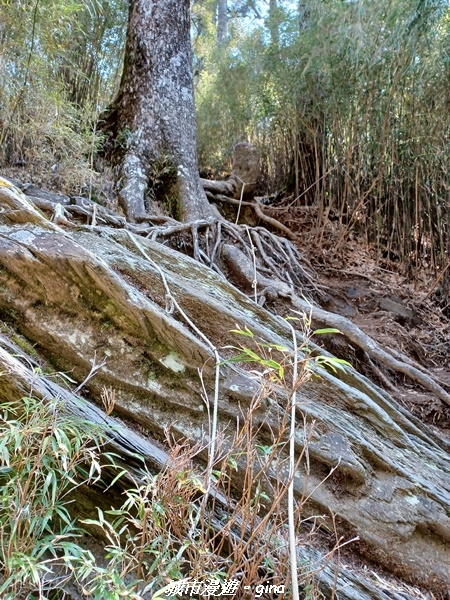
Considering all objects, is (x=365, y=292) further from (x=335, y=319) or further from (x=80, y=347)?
(x=80, y=347)

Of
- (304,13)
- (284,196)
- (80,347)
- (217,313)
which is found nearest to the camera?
(80,347)

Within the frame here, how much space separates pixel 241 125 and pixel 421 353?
4128 millimetres

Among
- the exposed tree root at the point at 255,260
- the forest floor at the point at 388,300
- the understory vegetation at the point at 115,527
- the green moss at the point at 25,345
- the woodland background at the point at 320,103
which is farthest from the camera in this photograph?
the woodland background at the point at 320,103

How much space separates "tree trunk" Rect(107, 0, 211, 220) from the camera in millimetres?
3883

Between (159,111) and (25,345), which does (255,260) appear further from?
(25,345)

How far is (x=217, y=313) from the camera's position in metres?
1.97

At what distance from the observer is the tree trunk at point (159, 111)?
3883 millimetres

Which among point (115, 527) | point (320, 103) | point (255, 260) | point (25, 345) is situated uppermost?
point (320, 103)

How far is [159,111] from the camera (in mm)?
4031

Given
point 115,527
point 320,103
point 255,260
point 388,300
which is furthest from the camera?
point 320,103

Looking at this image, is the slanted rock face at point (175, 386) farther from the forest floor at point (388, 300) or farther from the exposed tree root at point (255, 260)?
the forest floor at point (388, 300)

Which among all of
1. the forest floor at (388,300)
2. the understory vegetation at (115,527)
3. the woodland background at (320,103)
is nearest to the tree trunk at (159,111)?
the woodland background at (320,103)

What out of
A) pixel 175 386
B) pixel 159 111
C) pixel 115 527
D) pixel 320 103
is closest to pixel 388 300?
pixel 320 103

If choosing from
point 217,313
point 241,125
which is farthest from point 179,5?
point 217,313
